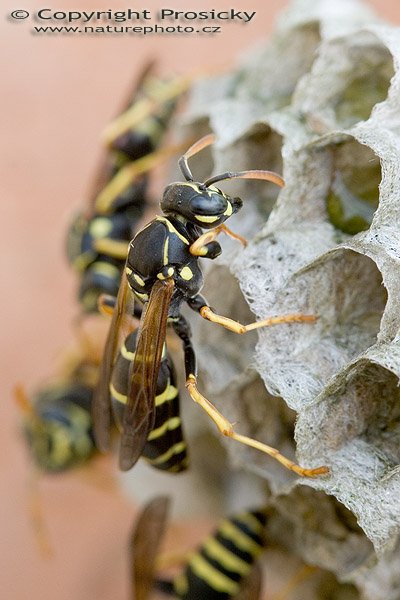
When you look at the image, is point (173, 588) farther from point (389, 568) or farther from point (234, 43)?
point (234, 43)

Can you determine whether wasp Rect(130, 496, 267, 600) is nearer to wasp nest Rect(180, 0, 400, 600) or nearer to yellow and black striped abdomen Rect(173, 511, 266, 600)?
yellow and black striped abdomen Rect(173, 511, 266, 600)

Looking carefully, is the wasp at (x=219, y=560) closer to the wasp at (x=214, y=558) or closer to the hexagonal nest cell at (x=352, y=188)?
the wasp at (x=214, y=558)

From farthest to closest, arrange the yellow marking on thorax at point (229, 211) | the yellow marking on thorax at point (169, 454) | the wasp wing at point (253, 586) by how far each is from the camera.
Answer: the wasp wing at point (253, 586), the yellow marking on thorax at point (169, 454), the yellow marking on thorax at point (229, 211)

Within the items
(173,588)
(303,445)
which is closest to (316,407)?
(303,445)

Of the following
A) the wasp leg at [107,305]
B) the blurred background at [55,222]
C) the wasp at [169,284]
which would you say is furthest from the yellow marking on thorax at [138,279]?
the blurred background at [55,222]

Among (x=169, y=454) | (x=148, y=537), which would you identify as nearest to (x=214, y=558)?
(x=148, y=537)

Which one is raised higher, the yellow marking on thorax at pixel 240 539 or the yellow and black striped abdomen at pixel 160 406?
the yellow and black striped abdomen at pixel 160 406
